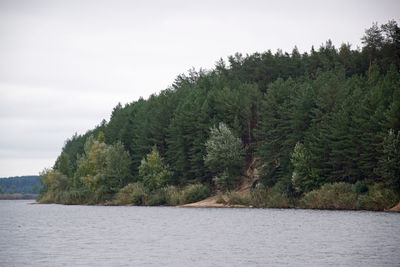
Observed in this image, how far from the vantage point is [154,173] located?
114938 mm

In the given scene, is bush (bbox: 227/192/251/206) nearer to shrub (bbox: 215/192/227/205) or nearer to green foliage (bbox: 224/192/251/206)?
green foliage (bbox: 224/192/251/206)

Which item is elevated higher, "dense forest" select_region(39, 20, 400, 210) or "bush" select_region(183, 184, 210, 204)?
"dense forest" select_region(39, 20, 400, 210)

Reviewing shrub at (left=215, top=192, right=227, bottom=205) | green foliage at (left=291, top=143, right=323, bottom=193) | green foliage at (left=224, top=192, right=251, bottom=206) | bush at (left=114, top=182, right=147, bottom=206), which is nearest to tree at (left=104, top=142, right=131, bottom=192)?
bush at (left=114, top=182, right=147, bottom=206)

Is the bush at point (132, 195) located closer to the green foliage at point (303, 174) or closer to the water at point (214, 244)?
the green foliage at point (303, 174)

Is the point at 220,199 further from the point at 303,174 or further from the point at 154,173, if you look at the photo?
the point at 154,173

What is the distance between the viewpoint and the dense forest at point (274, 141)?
7488cm

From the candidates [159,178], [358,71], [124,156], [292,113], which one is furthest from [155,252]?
[358,71]

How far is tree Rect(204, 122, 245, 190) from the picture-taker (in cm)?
10038

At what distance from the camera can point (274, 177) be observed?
93.0 metres

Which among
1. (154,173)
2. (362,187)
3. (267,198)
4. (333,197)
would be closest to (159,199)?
(154,173)

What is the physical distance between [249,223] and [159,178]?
5802cm

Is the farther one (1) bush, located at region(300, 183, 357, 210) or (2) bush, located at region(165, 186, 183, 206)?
(2) bush, located at region(165, 186, 183, 206)

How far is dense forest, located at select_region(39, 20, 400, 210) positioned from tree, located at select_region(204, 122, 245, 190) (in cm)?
19

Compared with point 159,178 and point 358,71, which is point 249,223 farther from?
point 358,71
